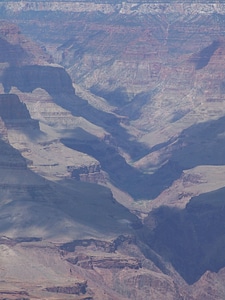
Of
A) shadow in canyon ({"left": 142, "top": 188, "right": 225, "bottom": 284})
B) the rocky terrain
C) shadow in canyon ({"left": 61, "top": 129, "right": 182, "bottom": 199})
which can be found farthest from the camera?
shadow in canyon ({"left": 61, "top": 129, "right": 182, "bottom": 199})

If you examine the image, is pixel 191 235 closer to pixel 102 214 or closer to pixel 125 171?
pixel 102 214

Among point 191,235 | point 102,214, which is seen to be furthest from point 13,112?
point 191,235

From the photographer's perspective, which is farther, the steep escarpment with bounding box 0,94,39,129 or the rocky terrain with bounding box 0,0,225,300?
the steep escarpment with bounding box 0,94,39,129

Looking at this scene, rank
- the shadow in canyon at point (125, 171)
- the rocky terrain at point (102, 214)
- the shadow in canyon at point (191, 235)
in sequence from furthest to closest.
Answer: the shadow in canyon at point (125, 171), the shadow in canyon at point (191, 235), the rocky terrain at point (102, 214)

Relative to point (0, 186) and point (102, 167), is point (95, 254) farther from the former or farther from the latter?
point (102, 167)

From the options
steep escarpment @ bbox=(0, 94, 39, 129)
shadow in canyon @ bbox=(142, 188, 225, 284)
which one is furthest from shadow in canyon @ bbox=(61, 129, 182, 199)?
shadow in canyon @ bbox=(142, 188, 225, 284)

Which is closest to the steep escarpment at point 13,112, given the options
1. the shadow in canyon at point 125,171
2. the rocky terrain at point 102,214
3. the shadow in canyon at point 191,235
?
the rocky terrain at point 102,214

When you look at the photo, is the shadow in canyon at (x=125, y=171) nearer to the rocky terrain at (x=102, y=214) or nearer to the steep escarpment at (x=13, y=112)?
the rocky terrain at (x=102, y=214)

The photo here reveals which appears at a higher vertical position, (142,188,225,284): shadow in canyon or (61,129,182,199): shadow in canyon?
(61,129,182,199): shadow in canyon

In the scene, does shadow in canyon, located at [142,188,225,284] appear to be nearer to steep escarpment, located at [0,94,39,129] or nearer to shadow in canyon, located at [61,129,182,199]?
shadow in canyon, located at [61,129,182,199]
